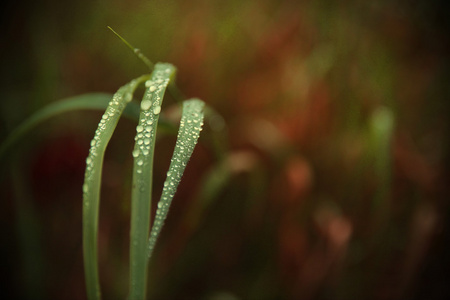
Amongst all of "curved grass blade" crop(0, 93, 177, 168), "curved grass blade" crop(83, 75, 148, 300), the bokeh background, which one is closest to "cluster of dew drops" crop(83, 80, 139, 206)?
"curved grass blade" crop(83, 75, 148, 300)

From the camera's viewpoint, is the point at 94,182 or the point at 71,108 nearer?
the point at 94,182

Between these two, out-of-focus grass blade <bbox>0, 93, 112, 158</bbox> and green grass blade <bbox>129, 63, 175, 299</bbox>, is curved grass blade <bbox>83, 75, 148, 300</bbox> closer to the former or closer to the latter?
green grass blade <bbox>129, 63, 175, 299</bbox>

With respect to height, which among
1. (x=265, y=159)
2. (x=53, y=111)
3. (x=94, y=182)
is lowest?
(x=94, y=182)

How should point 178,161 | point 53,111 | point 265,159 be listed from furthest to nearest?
point 265,159 < point 53,111 < point 178,161

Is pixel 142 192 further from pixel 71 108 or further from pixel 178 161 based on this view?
pixel 71 108

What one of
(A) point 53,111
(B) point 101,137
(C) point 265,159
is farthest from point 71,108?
(C) point 265,159

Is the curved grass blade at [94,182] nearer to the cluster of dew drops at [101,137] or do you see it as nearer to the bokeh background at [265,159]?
the cluster of dew drops at [101,137]
